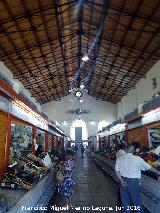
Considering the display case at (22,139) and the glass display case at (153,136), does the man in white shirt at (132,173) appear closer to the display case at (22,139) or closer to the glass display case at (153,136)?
the display case at (22,139)

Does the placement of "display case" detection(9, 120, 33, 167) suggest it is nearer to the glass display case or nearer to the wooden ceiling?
the glass display case

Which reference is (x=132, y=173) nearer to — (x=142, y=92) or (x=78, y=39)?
(x=78, y=39)

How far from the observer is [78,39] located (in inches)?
755

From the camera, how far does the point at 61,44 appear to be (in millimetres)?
18625

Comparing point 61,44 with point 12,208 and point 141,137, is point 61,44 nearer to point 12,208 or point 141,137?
point 141,137

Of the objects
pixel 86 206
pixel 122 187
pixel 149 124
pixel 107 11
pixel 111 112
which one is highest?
pixel 107 11

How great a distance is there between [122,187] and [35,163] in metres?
2.98

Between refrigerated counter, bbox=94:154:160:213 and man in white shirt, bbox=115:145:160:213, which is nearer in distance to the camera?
man in white shirt, bbox=115:145:160:213

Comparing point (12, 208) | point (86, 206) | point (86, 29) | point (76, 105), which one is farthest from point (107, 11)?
point (76, 105)

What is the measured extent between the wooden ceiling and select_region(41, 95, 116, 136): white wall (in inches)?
404

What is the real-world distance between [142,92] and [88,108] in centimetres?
1602

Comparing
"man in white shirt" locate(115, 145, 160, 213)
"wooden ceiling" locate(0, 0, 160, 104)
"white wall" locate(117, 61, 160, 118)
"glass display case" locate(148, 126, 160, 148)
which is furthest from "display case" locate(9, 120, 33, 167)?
"white wall" locate(117, 61, 160, 118)

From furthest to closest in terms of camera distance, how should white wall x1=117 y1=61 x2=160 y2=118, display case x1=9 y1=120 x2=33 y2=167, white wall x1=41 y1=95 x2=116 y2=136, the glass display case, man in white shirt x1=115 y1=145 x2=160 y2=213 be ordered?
white wall x1=41 y1=95 x2=116 y2=136, white wall x1=117 y1=61 x2=160 y2=118, the glass display case, display case x1=9 y1=120 x2=33 y2=167, man in white shirt x1=115 y1=145 x2=160 y2=213

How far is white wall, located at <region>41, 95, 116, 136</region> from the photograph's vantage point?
3734 cm
